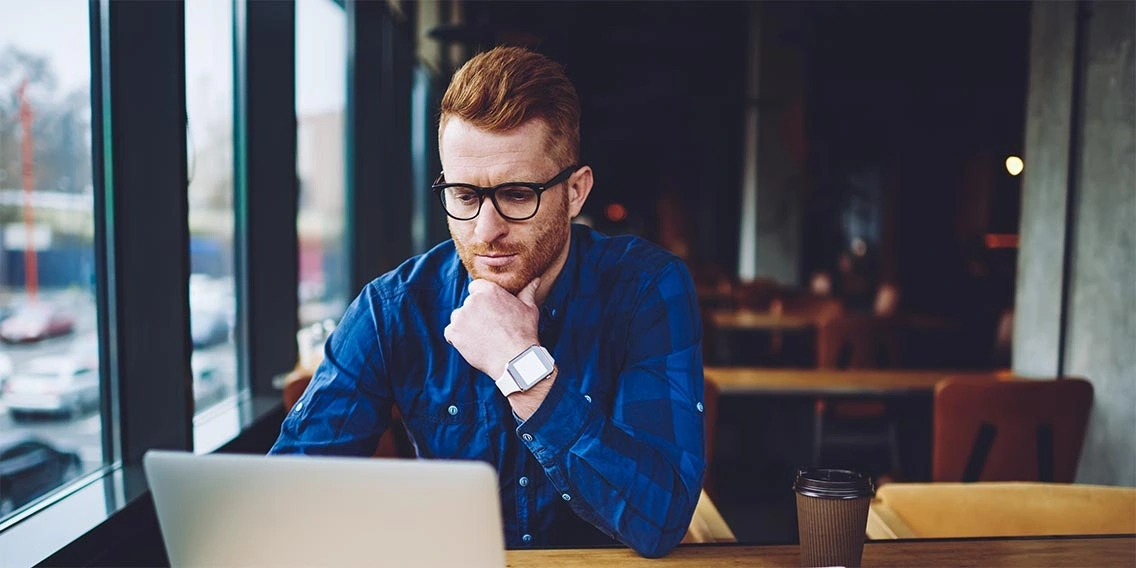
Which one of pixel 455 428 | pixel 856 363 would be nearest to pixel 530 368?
pixel 455 428

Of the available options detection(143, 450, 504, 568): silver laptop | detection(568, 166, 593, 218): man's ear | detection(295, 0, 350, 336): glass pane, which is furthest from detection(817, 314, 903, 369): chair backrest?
detection(143, 450, 504, 568): silver laptop

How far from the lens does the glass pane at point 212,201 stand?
3.07 metres

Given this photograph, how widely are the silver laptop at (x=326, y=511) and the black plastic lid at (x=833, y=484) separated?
545 mm

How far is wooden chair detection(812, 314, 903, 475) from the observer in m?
4.80

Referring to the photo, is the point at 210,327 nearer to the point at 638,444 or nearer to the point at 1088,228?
the point at 638,444

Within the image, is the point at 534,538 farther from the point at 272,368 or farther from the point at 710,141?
the point at 710,141

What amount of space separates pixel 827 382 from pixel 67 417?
293 cm

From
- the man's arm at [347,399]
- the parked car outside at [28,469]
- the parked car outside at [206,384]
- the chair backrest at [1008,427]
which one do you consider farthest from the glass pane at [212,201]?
the chair backrest at [1008,427]

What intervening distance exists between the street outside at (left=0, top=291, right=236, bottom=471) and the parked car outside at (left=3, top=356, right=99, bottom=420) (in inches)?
0.6

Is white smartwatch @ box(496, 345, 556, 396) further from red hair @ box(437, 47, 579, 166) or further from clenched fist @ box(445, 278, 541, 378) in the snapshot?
red hair @ box(437, 47, 579, 166)

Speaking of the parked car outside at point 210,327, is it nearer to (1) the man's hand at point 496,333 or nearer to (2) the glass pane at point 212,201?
(2) the glass pane at point 212,201

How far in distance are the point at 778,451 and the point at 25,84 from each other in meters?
4.62

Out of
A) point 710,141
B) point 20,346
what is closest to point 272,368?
point 20,346

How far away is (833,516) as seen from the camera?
4.27 ft
